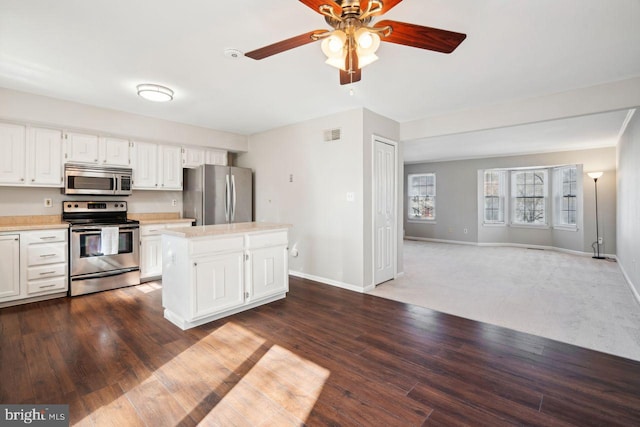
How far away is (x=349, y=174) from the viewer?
14.0 feet

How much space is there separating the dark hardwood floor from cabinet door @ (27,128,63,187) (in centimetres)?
163

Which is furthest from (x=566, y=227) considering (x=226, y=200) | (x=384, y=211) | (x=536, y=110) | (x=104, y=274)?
(x=104, y=274)

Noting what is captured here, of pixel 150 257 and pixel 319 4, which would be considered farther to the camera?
pixel 150 257

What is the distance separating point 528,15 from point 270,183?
4130 mm

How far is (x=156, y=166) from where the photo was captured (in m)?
4.86

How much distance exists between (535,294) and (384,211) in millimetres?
2255

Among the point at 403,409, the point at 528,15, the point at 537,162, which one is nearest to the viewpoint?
the point at 403,409

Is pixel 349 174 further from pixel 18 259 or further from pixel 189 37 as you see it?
pixel 18 259

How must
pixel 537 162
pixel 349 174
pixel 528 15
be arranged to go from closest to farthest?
pixel 528 15 → pixel 349 174 → pixel 537 162

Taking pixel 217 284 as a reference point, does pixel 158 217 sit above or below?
above

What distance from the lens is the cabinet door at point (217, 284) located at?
9.68 feet

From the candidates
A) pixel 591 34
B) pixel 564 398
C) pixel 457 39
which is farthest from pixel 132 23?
pixel 564 398

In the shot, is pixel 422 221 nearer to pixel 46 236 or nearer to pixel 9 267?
pixel 46 236

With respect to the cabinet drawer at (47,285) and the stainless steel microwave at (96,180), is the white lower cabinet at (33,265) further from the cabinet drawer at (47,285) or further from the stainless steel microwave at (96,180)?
the stainless steel microwave at (96,180)
